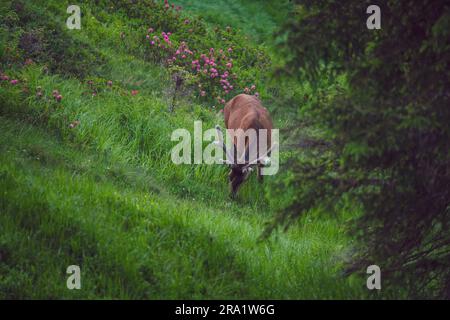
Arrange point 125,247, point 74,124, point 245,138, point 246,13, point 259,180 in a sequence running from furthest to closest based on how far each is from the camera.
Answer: point 246,13 < point 245,138 < point 259,180 < point 74,124 < point 125,247

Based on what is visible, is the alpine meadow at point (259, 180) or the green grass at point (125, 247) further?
the green grass at point (125, 247)

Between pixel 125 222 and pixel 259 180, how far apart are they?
4.47m

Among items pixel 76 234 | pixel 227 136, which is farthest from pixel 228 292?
pixel 227 136

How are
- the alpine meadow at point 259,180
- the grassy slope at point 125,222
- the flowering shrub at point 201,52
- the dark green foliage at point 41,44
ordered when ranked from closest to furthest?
the alpine meadow at point 259,180 → the grassy slope at point 125,222 → the dark green foliage at point 41,44 → the flowering shrub at point 201,52

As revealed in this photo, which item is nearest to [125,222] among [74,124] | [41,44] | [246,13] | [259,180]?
[74,124]

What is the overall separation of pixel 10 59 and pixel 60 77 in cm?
94

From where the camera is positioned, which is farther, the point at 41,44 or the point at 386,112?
the point at 41,44

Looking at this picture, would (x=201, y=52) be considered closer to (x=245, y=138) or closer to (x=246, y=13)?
(x=245, y=138)

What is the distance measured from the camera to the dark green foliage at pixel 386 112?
4656 mm

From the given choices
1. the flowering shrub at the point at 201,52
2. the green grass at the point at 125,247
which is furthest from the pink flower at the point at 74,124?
the flowering shrub at the point at 201,52

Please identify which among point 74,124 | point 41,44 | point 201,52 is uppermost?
point 201,52

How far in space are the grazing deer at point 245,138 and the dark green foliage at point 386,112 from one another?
4.07m

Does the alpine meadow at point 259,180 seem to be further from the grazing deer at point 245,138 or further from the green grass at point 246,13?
the green grass at point 246,13

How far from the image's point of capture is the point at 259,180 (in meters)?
10.8
